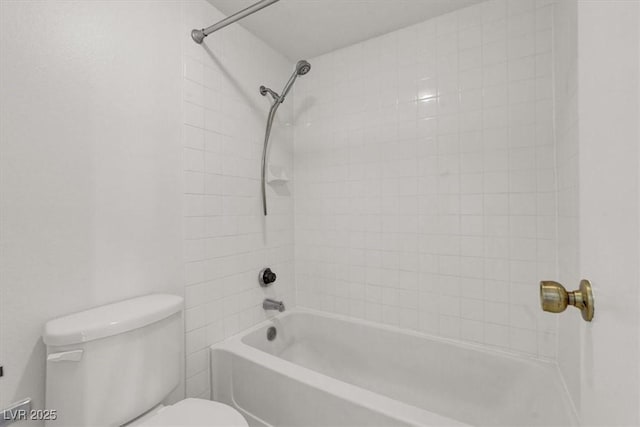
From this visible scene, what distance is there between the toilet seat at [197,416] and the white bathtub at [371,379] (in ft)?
0.82

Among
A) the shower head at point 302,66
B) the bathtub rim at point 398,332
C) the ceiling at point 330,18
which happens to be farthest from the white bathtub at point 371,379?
the ceiling at point 330,18

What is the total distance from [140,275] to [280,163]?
3.61ft

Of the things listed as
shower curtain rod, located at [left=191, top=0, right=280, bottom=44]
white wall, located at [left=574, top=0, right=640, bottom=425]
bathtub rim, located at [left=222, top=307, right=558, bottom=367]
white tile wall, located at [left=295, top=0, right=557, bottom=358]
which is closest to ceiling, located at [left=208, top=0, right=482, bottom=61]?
white tile wall, located at [left=295, top=0, right=557, bottom=358]

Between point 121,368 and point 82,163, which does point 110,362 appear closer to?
point 121,368

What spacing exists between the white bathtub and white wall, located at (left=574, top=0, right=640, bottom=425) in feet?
2.31

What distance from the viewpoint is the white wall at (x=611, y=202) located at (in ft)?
0.94

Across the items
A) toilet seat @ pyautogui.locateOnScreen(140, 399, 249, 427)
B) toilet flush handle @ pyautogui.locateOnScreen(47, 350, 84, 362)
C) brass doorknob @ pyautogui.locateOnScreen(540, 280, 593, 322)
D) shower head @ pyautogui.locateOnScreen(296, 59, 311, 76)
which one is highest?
shower head @ pyautogui.locateOnScreen(296, 59, 311, 76)

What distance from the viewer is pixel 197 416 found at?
0.98 m

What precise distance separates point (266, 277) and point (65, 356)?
1.02 meters

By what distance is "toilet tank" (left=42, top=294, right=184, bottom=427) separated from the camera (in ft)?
2.75

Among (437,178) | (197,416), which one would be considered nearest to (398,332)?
(437,178)

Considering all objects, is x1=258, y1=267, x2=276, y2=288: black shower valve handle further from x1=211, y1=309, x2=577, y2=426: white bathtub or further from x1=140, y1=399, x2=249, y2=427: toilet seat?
x1=140, y1=399, x2=249, y2=427: toilet seat

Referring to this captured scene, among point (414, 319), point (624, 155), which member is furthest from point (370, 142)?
point (624, 155)

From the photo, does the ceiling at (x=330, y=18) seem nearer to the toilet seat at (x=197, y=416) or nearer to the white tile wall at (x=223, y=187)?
the white tile wall at (x=223, y=187)
